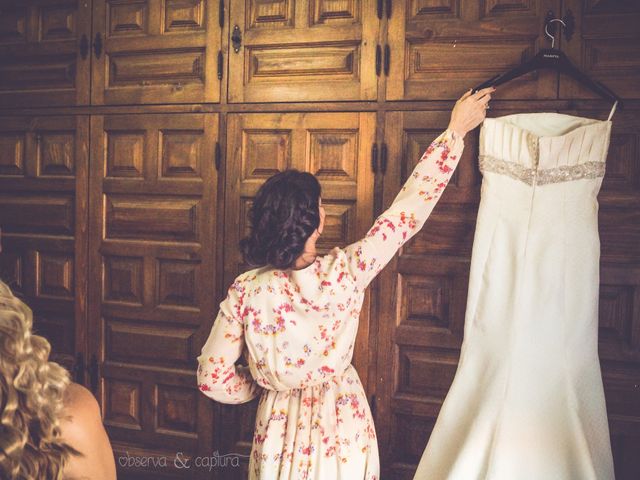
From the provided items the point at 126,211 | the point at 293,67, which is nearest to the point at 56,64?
the point at 126,211

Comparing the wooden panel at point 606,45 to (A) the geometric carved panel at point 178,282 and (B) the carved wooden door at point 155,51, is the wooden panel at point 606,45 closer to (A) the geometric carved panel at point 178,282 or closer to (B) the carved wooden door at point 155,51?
(B) the carved wooden door at point 155,51

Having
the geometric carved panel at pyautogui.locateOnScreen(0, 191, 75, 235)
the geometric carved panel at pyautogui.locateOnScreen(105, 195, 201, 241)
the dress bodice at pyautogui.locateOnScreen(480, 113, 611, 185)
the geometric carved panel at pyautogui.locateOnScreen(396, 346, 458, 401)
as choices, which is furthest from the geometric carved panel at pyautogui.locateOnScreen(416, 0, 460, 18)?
the geometric carved panel at pyautogui.locateOnScreen(0, 191, 75, 235)

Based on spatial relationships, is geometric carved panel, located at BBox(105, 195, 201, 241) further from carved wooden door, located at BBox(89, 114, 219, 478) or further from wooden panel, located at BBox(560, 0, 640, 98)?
wooden panel, located at BBox(560, 0, 640, 98)

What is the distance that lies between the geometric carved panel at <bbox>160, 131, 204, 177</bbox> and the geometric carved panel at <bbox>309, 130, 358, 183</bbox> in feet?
1.68

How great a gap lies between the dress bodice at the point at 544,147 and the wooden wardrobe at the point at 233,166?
153mm

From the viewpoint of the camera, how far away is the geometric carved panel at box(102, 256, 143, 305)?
2.85 meters

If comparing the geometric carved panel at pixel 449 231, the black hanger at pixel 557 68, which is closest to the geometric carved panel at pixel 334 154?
the geometric carved panel at pixel 449 231

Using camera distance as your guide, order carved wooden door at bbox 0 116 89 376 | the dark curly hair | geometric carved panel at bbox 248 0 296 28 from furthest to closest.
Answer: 1. carved wooden door at bbox 0 116 89 376
2. geometric carved panel at bbox 248 0 296 28
3. the dark curly hair

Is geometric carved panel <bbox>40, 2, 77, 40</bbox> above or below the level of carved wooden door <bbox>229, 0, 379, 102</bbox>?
above

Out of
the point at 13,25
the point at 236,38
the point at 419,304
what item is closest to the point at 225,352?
the point at 419,304

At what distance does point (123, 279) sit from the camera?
2857 mm

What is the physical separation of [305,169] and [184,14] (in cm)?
85

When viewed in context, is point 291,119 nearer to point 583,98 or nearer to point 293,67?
point 293,67

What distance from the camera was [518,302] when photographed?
2102mm
